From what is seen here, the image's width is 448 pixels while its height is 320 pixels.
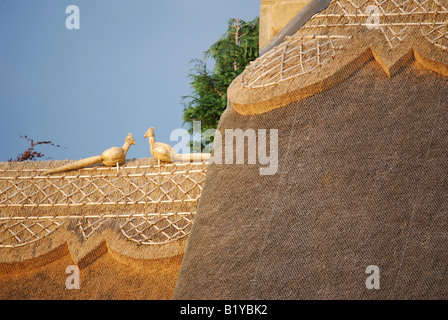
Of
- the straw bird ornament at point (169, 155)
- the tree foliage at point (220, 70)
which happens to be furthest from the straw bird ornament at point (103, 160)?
the tree foliage at point (220, 70)

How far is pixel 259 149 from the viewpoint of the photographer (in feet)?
7.25

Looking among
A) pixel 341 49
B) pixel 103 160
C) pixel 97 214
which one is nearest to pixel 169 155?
pixel 103 160

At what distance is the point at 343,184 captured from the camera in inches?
80.0

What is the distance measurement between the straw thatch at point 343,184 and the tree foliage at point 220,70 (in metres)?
7.61

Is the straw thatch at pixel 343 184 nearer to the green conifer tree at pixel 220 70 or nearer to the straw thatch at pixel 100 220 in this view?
the straw thatch at pixel 100 220

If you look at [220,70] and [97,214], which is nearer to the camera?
[97,214]

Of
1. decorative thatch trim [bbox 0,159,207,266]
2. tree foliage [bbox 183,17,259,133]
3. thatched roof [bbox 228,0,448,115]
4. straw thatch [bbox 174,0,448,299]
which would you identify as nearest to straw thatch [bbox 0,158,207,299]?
decorative thatch trim [bbox 0,159,207,266]

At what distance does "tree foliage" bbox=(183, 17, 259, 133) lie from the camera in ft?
33.3

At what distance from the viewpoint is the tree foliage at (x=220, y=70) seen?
10.2m

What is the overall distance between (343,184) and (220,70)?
28.5ft

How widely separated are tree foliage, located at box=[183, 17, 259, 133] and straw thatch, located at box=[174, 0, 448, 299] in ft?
25.0

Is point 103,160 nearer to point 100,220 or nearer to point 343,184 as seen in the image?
point 100,220

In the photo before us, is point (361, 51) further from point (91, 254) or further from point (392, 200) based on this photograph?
point (91, 254)
